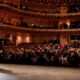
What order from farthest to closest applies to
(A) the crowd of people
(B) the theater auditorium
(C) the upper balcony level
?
1. (C) the upper balcony level
2. (B) the theater auditorium
3. (A) the crowd of people

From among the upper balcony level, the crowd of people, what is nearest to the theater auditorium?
the upper balcony level

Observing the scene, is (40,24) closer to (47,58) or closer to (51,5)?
(51,5)

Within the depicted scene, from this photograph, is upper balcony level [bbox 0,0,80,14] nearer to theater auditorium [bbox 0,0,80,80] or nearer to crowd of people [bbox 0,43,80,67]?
theater auditorium [bbox 0,0,80,80]

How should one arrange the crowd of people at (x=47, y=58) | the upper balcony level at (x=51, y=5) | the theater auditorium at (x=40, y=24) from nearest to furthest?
the crowd of people at (x=47, y=58)
the theater auditorium at (x=40, y=24)
the upper balcony level at (x=51, y=5)

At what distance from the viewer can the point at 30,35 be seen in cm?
3925

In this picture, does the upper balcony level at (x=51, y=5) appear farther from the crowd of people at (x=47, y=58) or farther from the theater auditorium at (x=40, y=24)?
the crowd of people at (x=47, y=58)

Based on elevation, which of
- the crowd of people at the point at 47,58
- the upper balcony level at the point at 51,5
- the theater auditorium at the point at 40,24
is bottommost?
the crowd of people at the point at 47,58

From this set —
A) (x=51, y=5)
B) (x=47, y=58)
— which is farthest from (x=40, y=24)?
(x=47, y=58)

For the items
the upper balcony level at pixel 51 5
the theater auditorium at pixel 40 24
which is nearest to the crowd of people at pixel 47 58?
the theater auditorium at pixel 40 24

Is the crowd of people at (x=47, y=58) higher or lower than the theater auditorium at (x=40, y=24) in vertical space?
lower

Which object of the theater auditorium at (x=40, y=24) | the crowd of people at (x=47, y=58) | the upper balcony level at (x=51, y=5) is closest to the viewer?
the crowd of people at (x=47, y=58)

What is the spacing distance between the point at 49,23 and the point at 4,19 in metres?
9.67

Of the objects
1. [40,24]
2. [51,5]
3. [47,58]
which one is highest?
[51,5]

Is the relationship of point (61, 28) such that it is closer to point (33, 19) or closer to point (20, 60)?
point (33, 19)
